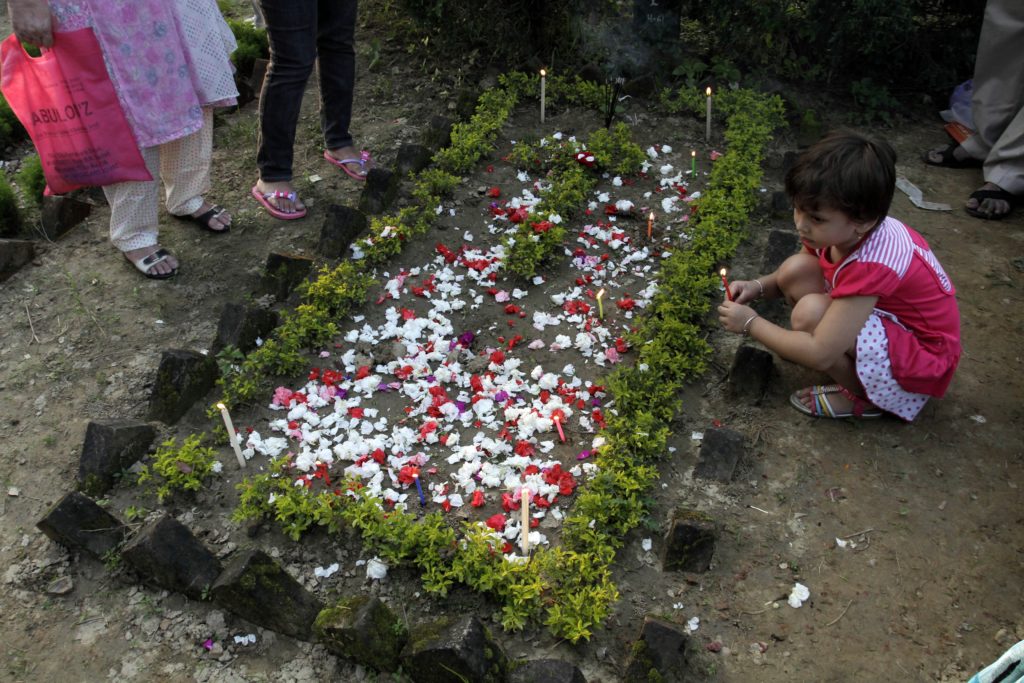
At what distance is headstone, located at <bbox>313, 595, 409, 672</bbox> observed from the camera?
9.23ft

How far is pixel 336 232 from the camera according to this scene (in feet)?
15.4

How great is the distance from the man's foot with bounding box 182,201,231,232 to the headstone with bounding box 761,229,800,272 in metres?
3.01

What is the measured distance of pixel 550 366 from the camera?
4129 millimetres

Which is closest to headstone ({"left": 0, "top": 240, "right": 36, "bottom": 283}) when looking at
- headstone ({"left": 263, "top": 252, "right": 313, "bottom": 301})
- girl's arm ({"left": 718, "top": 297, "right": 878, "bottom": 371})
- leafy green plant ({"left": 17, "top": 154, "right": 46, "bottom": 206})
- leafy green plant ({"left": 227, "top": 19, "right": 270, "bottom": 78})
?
leafy green plant ({"left": 17, "top": 154, "right": 46, "bottom": 206})

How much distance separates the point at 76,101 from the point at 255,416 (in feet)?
5.68

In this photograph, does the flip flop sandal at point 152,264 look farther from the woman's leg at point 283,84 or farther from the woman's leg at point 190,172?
the woman's leg at point 283,84

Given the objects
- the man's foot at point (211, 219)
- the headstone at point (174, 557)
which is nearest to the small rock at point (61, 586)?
the headstone at point (174, 557)

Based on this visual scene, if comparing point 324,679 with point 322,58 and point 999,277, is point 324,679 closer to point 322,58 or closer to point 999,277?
point 322,58

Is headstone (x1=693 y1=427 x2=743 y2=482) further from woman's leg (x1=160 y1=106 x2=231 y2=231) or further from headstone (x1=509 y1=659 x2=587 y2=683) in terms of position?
woman's leg (x1=160 y1=106 x2=231 y2=231)

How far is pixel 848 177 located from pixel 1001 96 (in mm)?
2838

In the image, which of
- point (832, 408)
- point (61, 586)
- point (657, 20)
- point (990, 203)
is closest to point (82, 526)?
point (61, 586)

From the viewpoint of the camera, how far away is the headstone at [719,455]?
3525mm

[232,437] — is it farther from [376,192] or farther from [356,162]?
[356,162]

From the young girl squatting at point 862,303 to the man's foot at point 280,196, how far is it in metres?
2.63
